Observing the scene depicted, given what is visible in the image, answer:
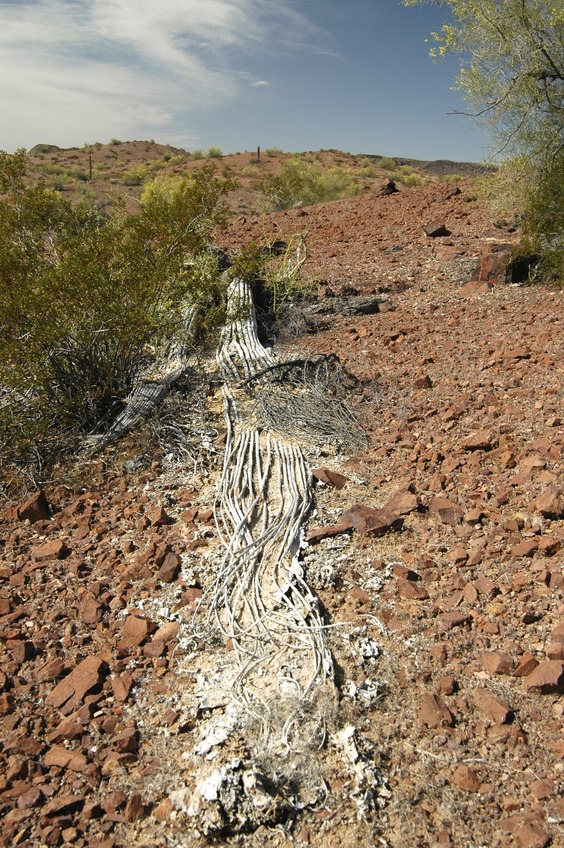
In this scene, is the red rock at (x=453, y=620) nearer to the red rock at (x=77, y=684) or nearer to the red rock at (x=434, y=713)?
the red rock at (x=434, y=713)

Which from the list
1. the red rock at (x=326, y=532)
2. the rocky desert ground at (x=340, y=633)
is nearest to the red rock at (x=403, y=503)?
the rocky desert ground at (x=340, y=633)

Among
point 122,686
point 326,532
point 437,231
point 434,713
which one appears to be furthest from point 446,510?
A: point 437,231

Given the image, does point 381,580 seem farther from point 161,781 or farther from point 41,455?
point 41,455

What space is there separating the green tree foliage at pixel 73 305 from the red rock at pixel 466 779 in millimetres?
3466

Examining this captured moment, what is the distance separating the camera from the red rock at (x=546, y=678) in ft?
9.09

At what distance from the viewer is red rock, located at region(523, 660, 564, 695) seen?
9.09 ft

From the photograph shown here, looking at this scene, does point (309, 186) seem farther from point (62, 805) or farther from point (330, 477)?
point (62, 805)

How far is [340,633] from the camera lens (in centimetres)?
320

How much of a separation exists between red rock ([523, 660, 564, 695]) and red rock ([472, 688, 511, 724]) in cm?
16

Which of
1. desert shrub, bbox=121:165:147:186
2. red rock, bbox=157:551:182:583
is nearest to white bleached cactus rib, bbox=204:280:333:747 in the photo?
red rock, bbox=157:551:182:583

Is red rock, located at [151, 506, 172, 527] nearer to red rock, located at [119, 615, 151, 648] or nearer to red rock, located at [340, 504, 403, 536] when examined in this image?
red rock, located at [119, 615, 151, 648]

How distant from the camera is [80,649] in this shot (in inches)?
130

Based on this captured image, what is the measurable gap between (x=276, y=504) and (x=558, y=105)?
7.45 meters

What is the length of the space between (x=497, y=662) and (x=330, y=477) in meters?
1.82
